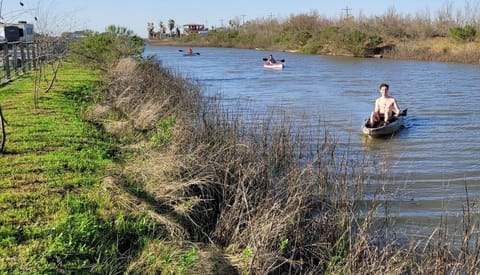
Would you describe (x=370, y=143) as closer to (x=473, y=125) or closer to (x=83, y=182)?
(x=473, y=125)

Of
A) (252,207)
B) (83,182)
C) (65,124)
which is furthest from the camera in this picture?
(65,124)

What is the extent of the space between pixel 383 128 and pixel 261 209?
10047mm

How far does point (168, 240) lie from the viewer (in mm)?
5859

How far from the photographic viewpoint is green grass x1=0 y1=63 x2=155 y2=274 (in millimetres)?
4977

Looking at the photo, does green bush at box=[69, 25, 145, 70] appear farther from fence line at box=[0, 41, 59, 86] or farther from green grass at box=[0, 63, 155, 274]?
green grass at box=[0, 63, 155, 274]

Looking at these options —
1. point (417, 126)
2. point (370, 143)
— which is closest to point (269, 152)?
point (370, 143)

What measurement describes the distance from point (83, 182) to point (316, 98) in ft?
60.3

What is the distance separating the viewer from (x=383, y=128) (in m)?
15.4

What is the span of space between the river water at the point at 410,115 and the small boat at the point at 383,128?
252mm

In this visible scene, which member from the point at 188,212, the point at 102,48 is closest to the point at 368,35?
the point at 102,48

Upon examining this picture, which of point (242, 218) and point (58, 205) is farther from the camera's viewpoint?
point (242, 218)

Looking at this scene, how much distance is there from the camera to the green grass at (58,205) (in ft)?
16.3

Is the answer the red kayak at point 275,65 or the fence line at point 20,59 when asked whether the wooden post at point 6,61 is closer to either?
the fence line at point 20,59

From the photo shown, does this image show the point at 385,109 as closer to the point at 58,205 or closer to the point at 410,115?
the point at 410,115
